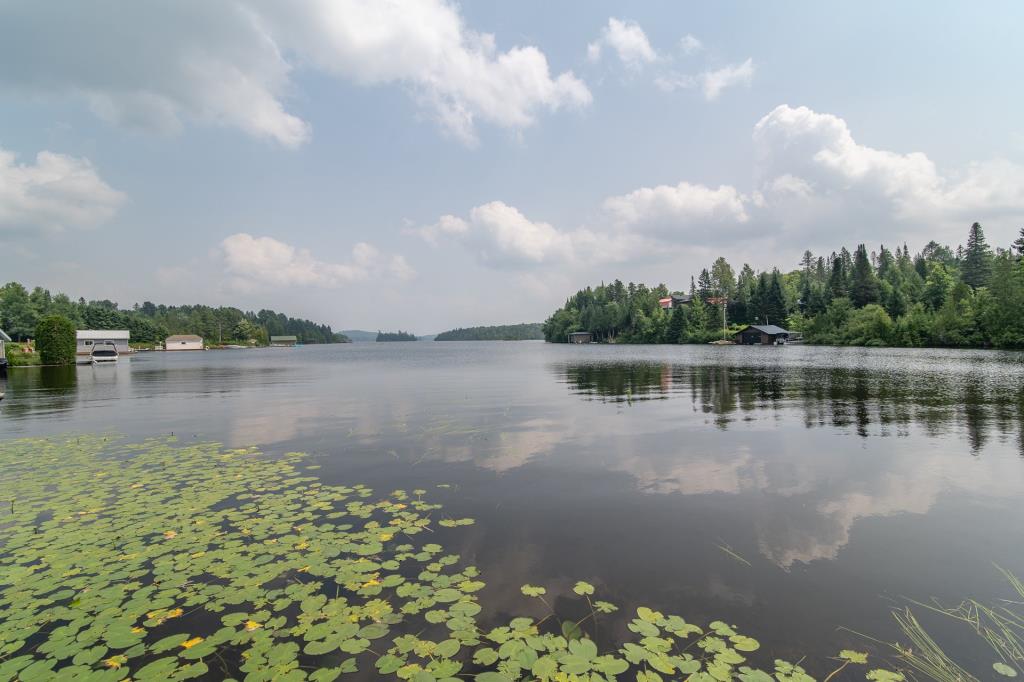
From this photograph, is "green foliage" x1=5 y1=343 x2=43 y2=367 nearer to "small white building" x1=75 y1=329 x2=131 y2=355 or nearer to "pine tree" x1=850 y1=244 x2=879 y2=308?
"small white building" x1=75 y1=329 x2=131 y2=355

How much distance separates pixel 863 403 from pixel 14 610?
31.1m

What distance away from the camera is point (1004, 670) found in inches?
196

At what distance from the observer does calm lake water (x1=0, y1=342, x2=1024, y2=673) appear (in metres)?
6.64

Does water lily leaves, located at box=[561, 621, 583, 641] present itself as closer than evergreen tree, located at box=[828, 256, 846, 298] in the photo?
Yes

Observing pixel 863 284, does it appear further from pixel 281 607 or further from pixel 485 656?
pixel 281 607

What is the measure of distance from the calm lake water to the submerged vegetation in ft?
1.67

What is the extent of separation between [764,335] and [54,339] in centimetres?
14957

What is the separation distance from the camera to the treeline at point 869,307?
8088 centimetres

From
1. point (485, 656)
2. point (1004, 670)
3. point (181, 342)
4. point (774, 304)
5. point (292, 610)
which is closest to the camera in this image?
point (1004, 670)

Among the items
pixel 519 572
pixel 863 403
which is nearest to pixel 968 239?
pixel 863 403

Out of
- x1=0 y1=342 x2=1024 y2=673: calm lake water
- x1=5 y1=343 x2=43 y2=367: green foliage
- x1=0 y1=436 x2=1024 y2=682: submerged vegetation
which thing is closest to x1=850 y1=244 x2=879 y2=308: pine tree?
x1=0 y1=342 x2=1024 y2=673: calm lake water

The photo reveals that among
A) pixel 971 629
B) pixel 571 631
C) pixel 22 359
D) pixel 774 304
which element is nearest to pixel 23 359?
pixel 22 359

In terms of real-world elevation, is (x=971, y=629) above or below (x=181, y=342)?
below

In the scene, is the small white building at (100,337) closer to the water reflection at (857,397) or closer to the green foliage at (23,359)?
the green foliage at (23,359)
